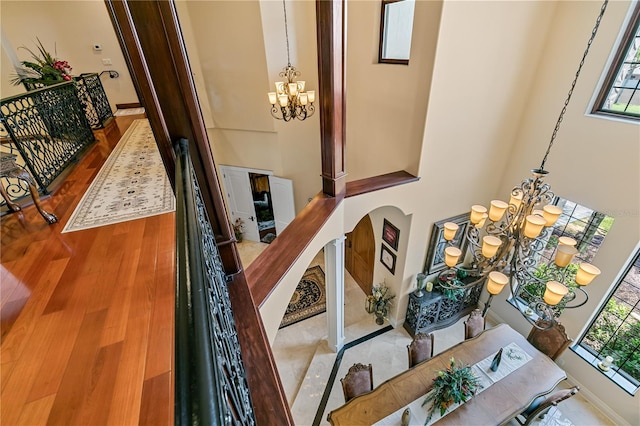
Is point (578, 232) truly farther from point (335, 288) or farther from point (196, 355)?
point (196, 355)

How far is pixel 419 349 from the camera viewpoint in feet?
11.8

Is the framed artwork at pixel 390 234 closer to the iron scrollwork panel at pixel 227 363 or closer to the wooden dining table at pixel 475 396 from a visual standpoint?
the wooden dining table at pixel 475 396

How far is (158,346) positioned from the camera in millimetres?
1504

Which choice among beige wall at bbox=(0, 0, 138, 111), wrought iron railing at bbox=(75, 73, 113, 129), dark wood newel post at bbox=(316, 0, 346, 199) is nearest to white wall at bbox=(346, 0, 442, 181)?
dark wood newel post at bbox=(316, 0, 346, 199)

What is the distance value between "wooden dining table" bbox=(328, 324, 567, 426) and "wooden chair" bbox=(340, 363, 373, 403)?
0.24 feet

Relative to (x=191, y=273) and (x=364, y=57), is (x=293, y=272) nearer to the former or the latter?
(x=191, y=273)

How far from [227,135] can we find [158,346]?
17.4 ft

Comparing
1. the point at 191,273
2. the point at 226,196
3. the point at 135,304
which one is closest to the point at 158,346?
the point at 135,304

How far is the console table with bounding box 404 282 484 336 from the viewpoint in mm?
4814

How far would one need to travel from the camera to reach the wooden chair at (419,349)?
141 inches

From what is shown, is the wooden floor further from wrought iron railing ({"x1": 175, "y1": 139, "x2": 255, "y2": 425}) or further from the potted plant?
the potted plant

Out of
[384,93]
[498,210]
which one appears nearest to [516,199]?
[498,210]

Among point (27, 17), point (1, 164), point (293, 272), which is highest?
point (27, 17)

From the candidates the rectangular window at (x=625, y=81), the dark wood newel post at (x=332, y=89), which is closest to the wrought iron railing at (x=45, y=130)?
the dark wood newel post at (x=332, y=89)
